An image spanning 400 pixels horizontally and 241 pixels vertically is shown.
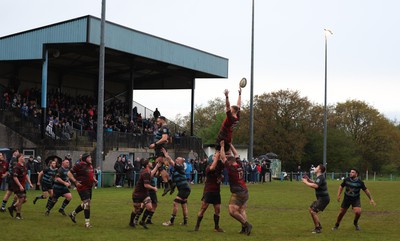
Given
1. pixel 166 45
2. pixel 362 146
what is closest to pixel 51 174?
pixel 166 45

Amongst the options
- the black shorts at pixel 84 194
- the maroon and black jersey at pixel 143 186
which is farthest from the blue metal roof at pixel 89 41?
the maroon and black jersey at pixel 143 186

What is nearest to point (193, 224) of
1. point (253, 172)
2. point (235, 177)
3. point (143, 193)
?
point (143, 193)

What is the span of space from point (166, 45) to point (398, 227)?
3176 centimetres

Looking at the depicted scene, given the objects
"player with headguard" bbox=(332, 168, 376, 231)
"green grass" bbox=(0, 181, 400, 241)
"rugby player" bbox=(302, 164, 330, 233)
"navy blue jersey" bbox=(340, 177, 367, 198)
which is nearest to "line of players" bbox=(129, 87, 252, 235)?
"green grass" bbox=(0, 181, 400, 241)

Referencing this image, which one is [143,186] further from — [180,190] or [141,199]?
[180,190]

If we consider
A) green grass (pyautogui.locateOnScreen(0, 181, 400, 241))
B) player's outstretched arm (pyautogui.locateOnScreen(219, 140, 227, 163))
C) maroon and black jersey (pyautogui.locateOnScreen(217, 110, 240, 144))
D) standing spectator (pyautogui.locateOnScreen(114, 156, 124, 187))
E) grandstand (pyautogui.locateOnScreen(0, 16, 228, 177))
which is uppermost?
grandstand (pyautogui.locateOnScreen(0, 16, 228, 177))

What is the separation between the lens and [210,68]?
2104 inches

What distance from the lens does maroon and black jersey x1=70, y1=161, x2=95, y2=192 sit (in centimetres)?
1675

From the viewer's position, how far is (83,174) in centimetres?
1686

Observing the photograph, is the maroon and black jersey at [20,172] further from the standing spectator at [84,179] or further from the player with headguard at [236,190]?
the player with headguard at [236,190]

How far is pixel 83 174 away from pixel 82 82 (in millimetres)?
39662

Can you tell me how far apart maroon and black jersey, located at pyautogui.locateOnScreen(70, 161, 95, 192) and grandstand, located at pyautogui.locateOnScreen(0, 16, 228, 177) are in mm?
22370

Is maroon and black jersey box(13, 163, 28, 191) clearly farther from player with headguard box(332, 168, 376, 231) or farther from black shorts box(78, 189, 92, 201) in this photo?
player with headguard box(332, 168, 376, 231)

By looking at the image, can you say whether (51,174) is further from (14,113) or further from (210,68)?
(210,68)
